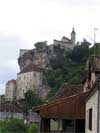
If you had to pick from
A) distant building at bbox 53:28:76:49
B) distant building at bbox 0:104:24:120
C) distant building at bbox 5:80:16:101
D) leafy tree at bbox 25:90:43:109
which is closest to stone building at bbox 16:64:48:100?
distant building at bbox 5:80:16:101

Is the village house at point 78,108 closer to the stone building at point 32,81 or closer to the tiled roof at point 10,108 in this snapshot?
the tiled roof at point 10,108

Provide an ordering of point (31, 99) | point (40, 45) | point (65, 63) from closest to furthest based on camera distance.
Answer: point (31, 99)
point (65, 63)
point (40, 45)

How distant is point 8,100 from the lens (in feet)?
552

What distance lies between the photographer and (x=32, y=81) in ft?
531

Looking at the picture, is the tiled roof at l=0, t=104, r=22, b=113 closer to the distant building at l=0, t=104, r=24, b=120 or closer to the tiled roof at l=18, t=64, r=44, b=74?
the distant building at l=0, t=104, r=24, b=120

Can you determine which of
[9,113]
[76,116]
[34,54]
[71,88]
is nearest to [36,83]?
[34,54]

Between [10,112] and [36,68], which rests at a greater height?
[36,68]

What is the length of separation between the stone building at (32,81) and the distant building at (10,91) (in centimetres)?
315

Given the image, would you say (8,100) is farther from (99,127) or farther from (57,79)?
(99,127)

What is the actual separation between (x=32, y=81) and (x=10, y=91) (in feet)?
49.9

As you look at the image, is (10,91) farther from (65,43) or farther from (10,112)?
(10,112)

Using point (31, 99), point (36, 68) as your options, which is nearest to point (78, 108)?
point (31, 99)

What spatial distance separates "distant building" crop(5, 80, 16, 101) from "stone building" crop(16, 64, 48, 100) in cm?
315

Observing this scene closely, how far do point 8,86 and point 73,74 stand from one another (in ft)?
150
